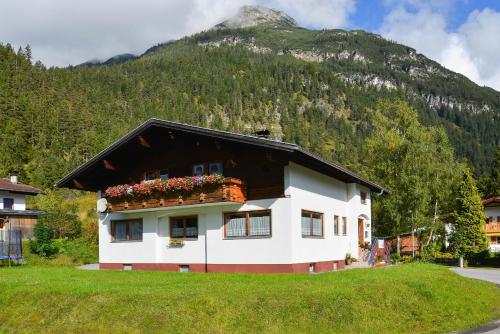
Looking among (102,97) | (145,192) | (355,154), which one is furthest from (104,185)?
(355,154)

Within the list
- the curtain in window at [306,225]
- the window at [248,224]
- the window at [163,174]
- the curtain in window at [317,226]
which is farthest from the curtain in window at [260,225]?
the window at [163,174]

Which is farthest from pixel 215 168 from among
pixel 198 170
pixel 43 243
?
pixel 43 243

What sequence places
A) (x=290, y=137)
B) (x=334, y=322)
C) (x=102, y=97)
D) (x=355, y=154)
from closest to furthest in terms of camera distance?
1. (x=334, y=322)
2. (x=102, y=97)
3. (x=355, y=154)
4. (x=290, y=137)

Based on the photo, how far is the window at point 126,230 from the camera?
90.3 feet

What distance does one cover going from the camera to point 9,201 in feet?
161

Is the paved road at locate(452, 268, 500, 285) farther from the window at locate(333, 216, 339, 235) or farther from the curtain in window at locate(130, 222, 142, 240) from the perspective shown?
the curtain in window at locate(130, 222, 142, 240)

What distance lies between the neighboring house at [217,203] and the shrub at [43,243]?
7608mm

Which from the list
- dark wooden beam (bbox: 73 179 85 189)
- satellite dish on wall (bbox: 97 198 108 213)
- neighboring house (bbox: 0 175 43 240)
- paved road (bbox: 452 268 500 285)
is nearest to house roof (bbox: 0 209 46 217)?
neighboring house (bbox: 0 175 43 240)

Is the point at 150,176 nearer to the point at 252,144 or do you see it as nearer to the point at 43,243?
the point at 252,144

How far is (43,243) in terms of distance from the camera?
35312 millimetres

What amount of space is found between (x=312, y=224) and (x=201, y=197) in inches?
202

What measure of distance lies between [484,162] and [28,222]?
520 ft

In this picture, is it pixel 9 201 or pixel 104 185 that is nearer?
pixel 104 185

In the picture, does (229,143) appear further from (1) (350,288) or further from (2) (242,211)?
(1) (350,288)
